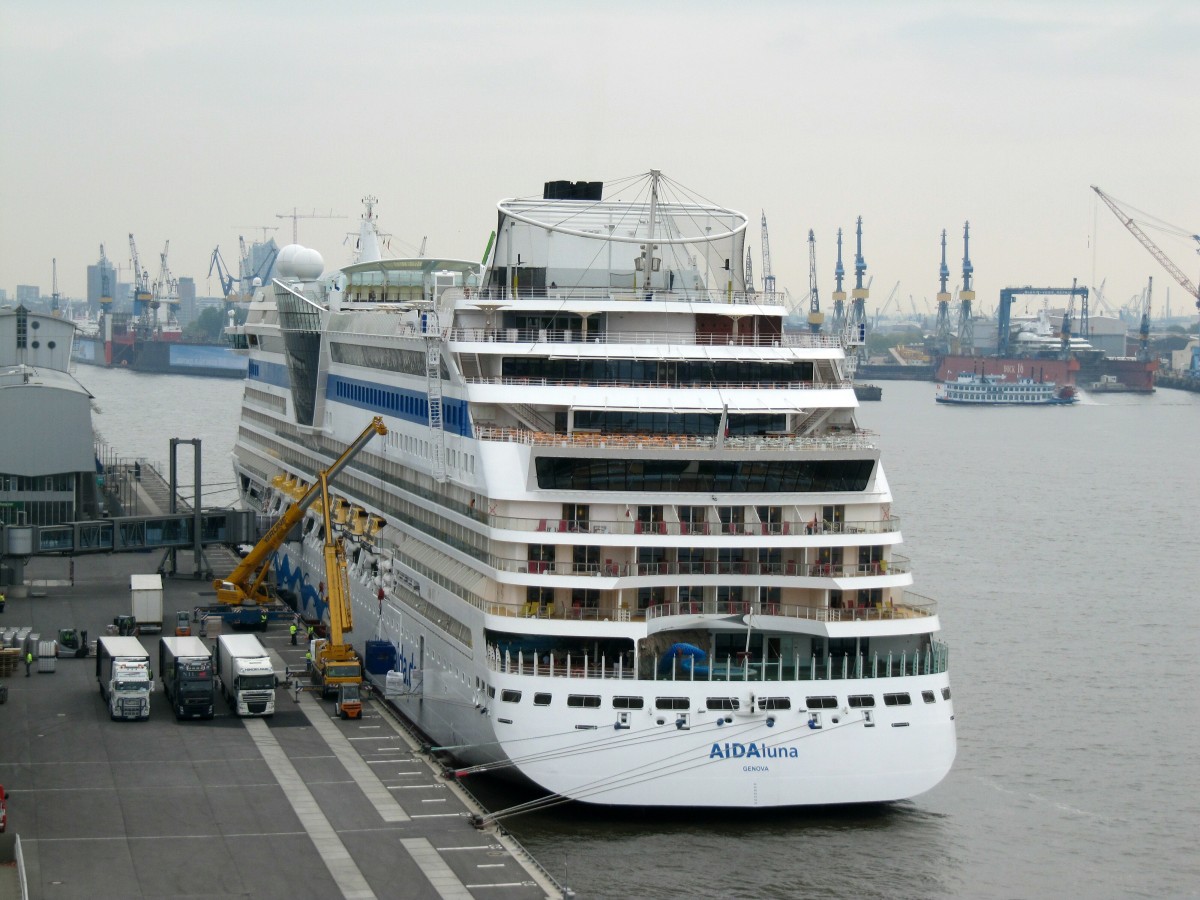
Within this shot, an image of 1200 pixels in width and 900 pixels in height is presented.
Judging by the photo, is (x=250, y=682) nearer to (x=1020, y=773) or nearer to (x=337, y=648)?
(x=337, y=648)

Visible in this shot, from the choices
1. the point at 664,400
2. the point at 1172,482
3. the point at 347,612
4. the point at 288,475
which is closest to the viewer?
the point at 664,400

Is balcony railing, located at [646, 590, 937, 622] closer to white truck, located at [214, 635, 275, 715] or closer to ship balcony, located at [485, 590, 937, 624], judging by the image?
ship balcony, located at [485, 590, 937, 624]

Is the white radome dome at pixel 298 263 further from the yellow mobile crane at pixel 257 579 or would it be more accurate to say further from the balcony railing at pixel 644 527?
the balcony railing at pixel 644 527

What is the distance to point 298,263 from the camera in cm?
7975

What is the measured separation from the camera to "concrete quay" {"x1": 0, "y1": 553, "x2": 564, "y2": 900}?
33656 mm

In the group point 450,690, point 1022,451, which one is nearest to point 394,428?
point 450,690

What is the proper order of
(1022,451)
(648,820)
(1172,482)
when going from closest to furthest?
(648,820), (1172,482), (1022,451)

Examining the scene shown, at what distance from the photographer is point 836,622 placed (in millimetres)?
40406

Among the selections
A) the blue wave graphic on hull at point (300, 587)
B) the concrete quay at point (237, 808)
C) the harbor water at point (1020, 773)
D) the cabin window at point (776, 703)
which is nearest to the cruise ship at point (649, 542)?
the cabin window at point (776, 703)

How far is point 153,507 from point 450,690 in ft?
159

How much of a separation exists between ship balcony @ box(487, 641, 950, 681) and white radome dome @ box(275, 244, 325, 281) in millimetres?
42299

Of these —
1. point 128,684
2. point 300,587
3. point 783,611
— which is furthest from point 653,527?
point 300,587

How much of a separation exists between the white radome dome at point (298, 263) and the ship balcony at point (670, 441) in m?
38.6

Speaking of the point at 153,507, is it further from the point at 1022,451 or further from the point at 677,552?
the point at 1022,451
